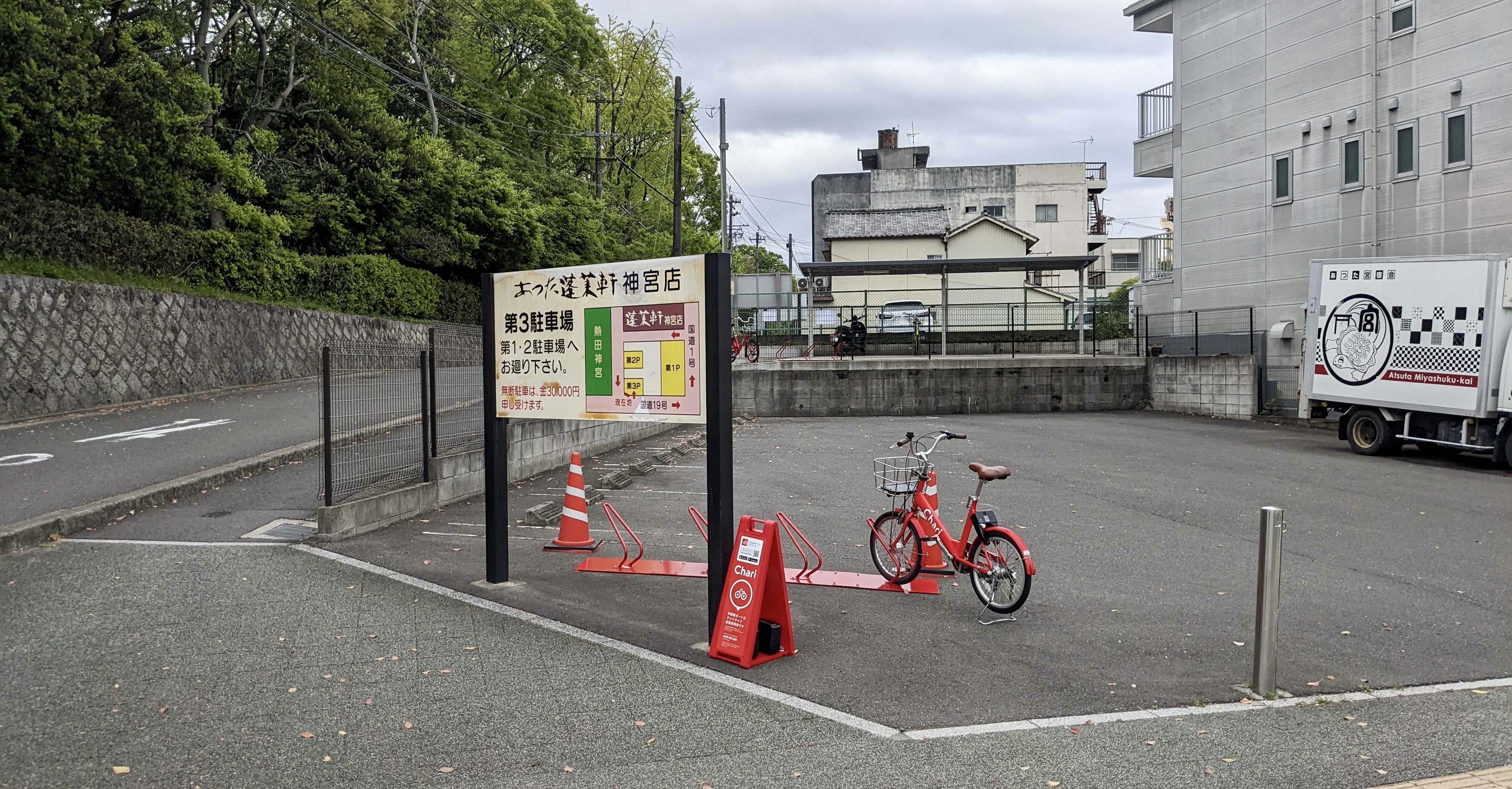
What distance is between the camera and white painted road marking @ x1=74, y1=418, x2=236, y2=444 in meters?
13.7

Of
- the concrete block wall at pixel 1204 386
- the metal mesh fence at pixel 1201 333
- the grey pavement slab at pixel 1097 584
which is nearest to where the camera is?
the grey pavement slab at pixel 1097 584

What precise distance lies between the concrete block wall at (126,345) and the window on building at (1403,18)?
82.5ft

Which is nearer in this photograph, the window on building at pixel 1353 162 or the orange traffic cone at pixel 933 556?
the orange traffic cone at pixel 933 556

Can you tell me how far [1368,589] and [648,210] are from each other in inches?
1803

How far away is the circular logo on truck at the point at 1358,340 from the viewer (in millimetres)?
16234

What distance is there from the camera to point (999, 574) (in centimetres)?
689

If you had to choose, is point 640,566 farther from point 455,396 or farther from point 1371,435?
point 1371,435

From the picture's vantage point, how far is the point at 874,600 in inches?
292

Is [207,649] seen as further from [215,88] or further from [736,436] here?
[215,88]

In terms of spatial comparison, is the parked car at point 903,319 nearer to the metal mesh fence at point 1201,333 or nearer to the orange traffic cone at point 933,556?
the metal mesh fence at point 1201,333

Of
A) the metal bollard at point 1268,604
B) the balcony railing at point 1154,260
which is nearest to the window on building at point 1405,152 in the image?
the balcony railing at point 1154,260

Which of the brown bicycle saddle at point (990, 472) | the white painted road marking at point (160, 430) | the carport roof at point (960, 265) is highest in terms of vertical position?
the carport roof at point (960, 265)

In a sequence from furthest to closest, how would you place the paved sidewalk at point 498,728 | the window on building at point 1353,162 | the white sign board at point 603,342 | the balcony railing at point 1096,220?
the balcony railing at point 1096,220, the window on building at point 1353,162, the white sign board at point 603,342, the paved sidewalk at point 498,728

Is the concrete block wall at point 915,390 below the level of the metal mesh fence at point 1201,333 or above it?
below
